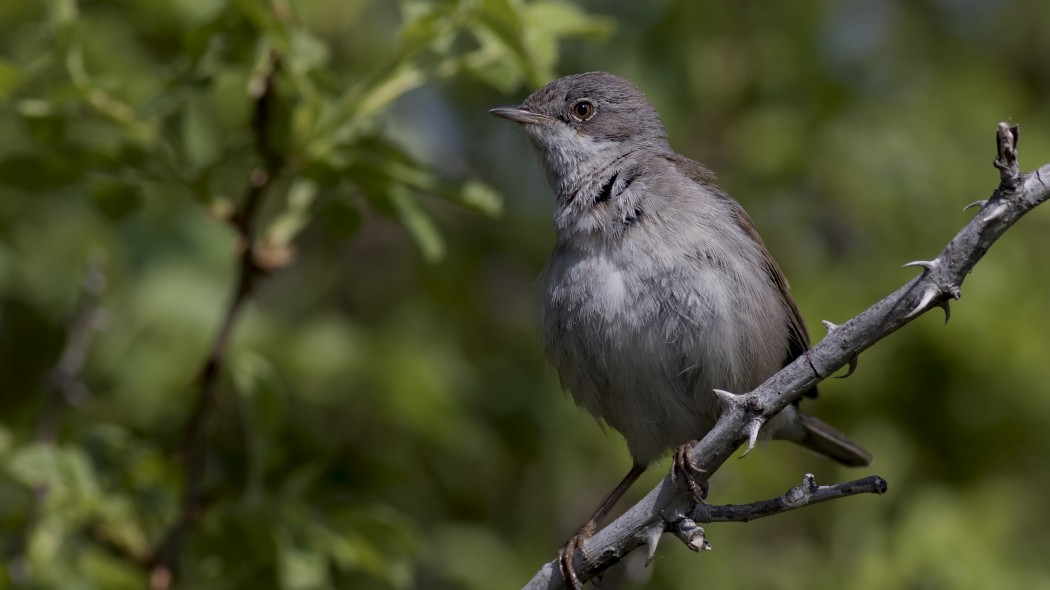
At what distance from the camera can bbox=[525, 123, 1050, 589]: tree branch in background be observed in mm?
2461

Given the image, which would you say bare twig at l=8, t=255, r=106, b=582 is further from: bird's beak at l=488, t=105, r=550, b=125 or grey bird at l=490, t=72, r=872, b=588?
bird's beak at l=488, t=105, r=550, b=125

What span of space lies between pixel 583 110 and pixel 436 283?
166 cm

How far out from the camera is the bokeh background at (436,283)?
3875 mm

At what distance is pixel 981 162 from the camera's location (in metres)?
5.98

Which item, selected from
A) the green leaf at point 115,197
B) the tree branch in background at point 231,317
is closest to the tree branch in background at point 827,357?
the tree branch in background at point 231,317

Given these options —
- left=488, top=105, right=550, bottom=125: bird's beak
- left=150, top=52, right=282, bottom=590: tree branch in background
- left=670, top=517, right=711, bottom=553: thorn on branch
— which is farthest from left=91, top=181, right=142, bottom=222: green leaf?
left=670, top=517, right=711, bottom=553: thorn on branch

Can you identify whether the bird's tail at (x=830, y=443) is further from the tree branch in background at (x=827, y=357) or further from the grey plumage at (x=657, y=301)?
the tree branch in background at (x=827, y=357)

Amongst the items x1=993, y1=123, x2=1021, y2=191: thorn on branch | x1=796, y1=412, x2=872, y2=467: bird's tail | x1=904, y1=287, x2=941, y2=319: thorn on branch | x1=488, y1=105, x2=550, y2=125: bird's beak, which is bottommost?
x1=796, y1=412, x2=872, y2=467: bird's tail

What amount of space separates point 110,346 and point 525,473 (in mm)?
2363

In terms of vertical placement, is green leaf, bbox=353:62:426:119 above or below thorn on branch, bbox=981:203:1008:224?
below

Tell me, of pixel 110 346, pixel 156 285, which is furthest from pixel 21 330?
pixel 156 285

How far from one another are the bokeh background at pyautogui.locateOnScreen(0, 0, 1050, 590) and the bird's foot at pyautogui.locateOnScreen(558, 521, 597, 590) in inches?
6.5

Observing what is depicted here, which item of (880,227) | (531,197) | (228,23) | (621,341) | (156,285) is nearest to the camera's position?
→ (228,23)

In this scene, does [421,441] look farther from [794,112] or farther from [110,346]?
[794,112]
